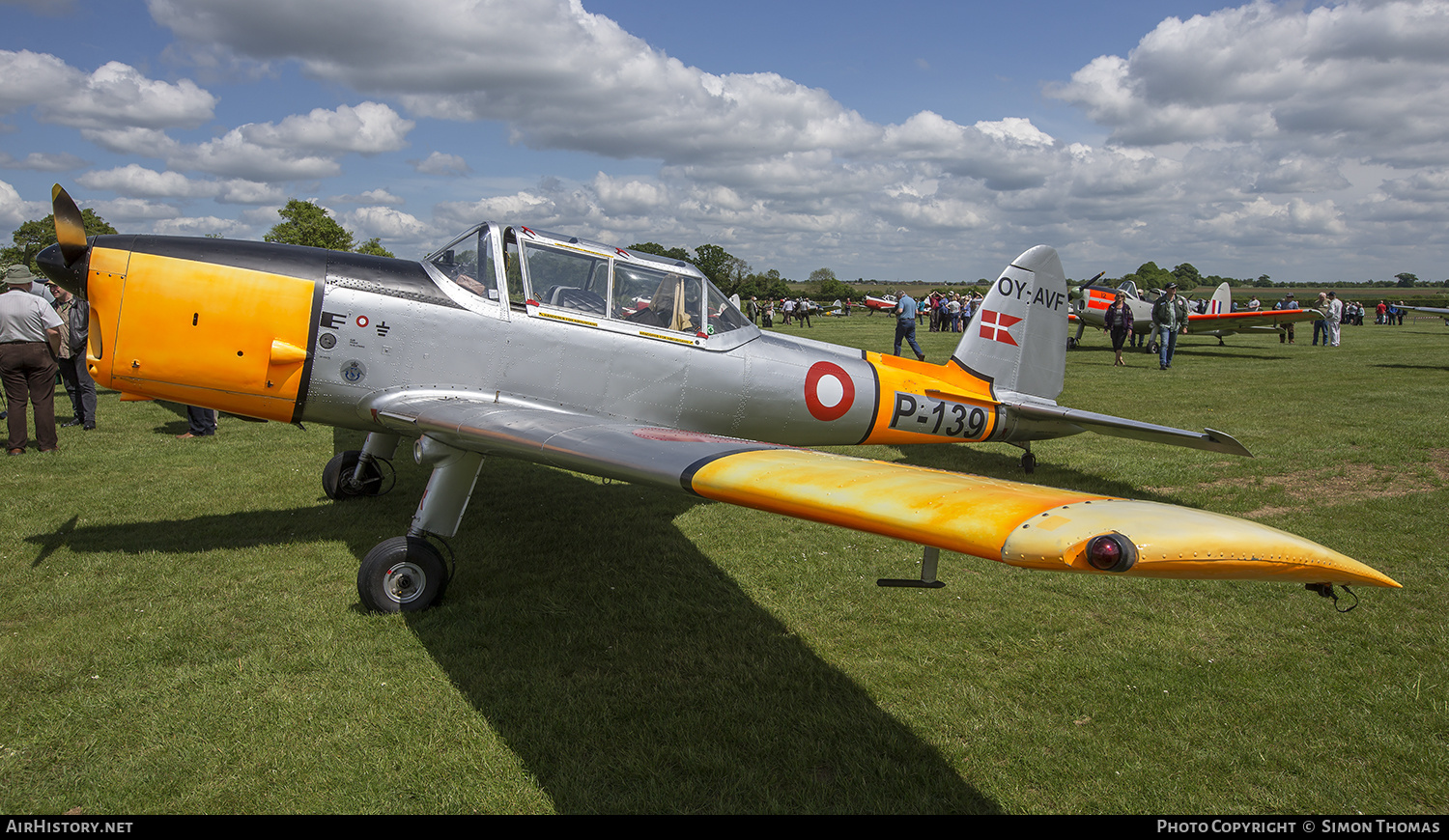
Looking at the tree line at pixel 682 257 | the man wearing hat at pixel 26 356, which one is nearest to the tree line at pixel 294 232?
the tree line at pixel 682 257

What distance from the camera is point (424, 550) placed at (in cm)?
431

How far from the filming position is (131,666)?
3613mm

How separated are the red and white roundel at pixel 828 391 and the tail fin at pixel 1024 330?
5.35 ft

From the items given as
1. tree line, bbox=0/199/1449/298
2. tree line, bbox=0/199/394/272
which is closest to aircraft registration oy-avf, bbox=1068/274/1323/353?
tree line, bbox=0/199/1449/298

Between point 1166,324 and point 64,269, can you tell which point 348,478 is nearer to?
point 64,269

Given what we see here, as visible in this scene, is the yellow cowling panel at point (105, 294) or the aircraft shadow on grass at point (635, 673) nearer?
the aircraft shadow on grass at point (635, 673)

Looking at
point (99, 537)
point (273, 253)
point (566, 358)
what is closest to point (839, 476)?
point (566, 358)

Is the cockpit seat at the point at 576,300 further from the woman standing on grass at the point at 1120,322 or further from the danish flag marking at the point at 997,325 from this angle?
the woman standing on grass at the point at 1120,322

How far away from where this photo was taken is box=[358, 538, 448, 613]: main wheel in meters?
4.24

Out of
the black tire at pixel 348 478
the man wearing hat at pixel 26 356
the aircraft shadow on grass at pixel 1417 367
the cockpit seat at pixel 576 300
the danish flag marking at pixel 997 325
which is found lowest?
the black tire at pixel 348 478

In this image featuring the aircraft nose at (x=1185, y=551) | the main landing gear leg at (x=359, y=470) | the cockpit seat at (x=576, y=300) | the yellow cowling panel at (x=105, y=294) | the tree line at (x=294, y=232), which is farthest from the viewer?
the tree line at (x=294, y=232)

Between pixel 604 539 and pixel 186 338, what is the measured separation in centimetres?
301

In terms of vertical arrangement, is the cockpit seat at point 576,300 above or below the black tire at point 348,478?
above

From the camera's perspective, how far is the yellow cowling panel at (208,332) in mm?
4422
